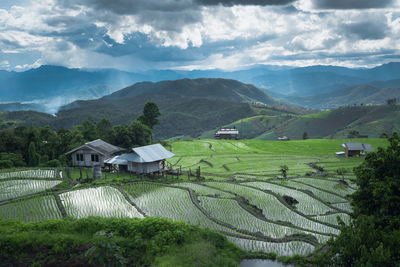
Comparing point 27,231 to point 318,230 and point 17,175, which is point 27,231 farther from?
point 318,230

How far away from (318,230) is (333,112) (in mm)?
199880

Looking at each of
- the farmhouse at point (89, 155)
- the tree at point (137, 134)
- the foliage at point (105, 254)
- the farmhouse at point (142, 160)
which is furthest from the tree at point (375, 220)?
the tree at point (137, 134)

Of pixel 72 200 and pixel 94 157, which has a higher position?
pixel 94 157

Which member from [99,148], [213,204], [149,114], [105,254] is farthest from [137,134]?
[105,254]

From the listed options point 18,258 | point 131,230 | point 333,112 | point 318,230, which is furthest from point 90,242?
point 333,112

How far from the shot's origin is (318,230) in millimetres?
21391

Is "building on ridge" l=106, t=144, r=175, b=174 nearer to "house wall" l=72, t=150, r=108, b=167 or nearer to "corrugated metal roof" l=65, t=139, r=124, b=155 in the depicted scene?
"house wall" l=72, t=150, r=108, b=167

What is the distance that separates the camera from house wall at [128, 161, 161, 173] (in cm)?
3723

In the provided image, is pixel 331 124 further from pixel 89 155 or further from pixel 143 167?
pixel 89 155

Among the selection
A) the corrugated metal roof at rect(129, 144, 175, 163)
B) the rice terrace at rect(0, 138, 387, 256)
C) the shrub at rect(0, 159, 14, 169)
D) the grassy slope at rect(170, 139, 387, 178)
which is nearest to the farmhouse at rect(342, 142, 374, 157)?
the grassy slope at rect(170, 139, 387, 178)

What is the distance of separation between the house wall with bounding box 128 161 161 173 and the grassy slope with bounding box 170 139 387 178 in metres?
11.2

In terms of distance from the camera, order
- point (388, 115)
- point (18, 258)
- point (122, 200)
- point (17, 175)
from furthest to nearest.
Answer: point (388, 115) → point (17, 175) → point (122, 200) → point (18, 258)

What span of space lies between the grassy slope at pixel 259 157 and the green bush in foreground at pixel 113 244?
91.7ft

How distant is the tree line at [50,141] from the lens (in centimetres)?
4216
